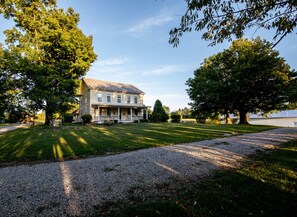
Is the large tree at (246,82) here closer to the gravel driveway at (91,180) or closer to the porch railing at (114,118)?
Result: the porch railing at (114,118)

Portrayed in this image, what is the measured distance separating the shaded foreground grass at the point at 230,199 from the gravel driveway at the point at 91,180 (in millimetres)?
424

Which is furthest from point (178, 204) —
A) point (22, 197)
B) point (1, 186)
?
point (1, 186)

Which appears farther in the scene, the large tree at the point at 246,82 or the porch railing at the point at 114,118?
the porch railing at the point at 114,118

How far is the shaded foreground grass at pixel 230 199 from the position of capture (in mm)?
2293

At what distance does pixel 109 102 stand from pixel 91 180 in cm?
2274

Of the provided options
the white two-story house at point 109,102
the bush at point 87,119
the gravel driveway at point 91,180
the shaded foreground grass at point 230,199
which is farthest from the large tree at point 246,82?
the shaded foreground grass at point 230,199

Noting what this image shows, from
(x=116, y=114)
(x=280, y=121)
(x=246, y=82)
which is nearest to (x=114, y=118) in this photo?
(x=116, y=114)

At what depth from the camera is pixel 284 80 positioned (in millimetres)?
17812

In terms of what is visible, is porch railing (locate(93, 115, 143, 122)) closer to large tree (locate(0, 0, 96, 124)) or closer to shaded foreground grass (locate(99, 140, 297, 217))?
large tree (locate(0, 0, 96, 124))

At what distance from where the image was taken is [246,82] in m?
18.8

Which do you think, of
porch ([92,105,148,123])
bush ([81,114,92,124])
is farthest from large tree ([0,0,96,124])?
porch ([92,105,148,123])

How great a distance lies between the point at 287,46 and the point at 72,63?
20359 millimetres

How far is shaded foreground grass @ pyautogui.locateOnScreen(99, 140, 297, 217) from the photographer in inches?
90.3

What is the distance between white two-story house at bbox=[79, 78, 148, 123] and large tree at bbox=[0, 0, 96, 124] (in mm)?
4395
